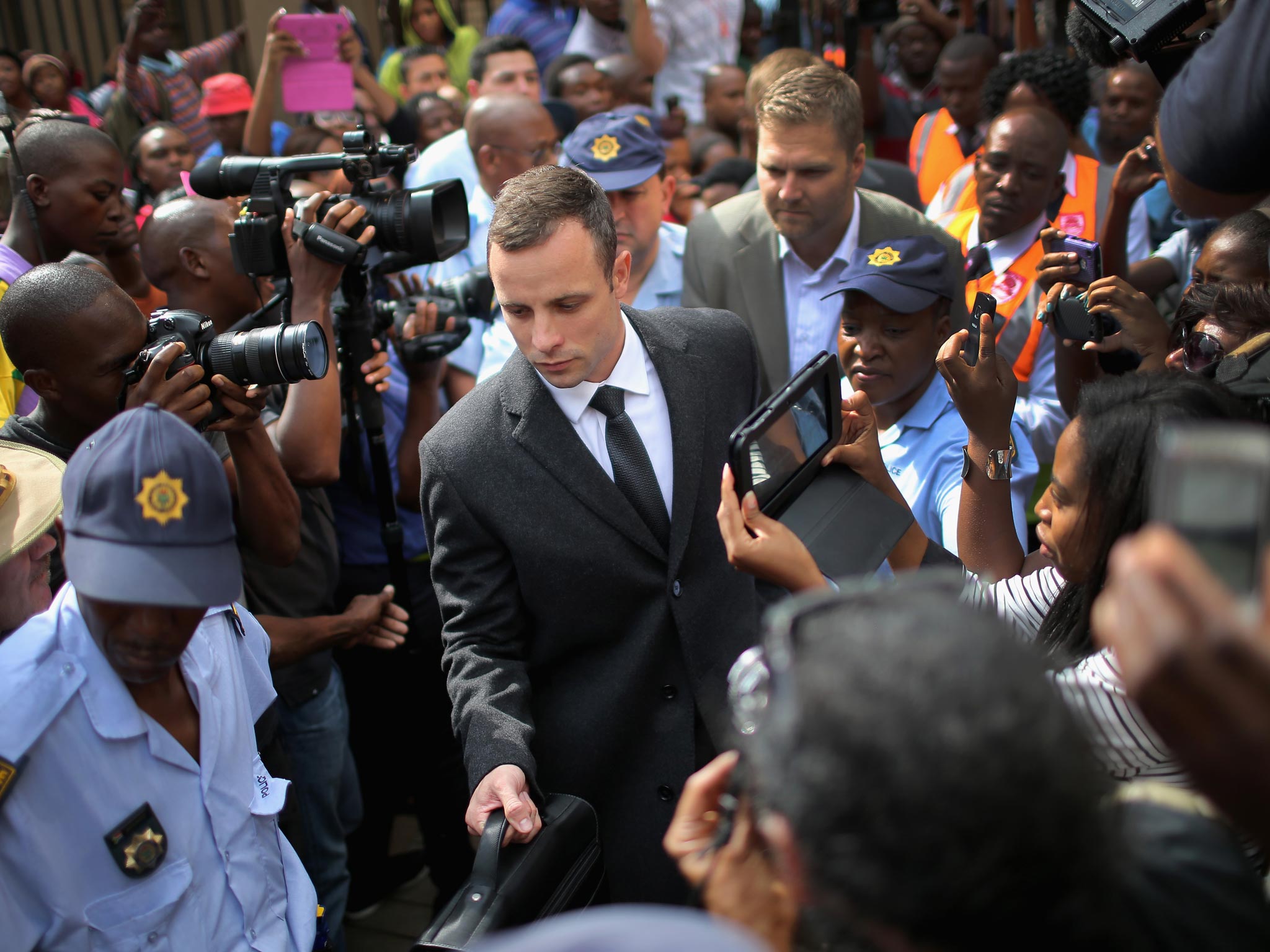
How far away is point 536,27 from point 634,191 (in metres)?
3.71

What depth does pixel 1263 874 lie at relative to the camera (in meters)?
1.36

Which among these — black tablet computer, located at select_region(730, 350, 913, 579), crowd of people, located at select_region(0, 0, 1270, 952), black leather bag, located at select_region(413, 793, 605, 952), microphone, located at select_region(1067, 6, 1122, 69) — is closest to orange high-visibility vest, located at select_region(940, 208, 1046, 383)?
crowd of people, located at select_region(0, 0, 1270, 952)

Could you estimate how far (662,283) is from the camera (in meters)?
3.83

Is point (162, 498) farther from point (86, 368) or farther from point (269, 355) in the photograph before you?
point (86, 368)

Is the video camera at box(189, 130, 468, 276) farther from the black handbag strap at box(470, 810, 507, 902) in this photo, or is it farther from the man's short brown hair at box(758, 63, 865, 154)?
the black handbag strap at box(470, 810, 507, 902)

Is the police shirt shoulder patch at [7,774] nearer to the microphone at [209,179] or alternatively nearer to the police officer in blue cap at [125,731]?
the police officer in blue cap at [125,731]

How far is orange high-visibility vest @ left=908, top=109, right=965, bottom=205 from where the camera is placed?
17.2 feet

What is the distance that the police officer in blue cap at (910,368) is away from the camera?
2561mm

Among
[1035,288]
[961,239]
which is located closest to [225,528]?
[1035,288]

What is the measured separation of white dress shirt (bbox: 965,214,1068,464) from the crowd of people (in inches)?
0.7

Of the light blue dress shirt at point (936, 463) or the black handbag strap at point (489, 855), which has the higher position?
the light blue dress shirt at point (936, 463)

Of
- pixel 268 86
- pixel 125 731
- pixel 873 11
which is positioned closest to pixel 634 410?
pixel 125 731

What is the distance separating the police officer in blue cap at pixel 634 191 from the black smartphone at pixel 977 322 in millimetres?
1570

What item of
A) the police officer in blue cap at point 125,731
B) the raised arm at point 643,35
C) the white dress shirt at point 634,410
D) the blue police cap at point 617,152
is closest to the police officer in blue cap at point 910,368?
the white dress shirt at point 634,410
